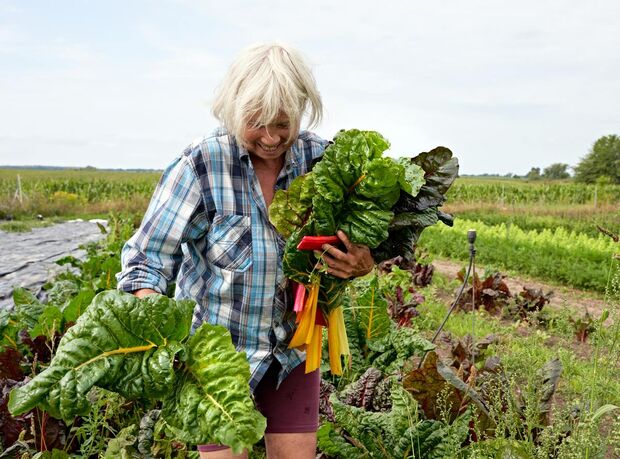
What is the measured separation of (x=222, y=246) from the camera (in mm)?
2291

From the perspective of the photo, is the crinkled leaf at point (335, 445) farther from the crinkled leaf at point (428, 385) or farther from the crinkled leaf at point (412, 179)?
the crinkled leaf at point (412, 179)

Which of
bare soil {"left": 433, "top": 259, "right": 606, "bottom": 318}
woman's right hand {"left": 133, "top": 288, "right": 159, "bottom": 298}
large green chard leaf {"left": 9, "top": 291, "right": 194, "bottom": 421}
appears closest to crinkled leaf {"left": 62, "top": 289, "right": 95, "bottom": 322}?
woman's right hand {"left": 133, "top": 288, "right": 159, "bottom": 298}

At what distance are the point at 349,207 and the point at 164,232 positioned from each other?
0.64m

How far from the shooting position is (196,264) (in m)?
2.39

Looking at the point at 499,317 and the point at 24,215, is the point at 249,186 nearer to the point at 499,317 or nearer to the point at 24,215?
the point at 499,317

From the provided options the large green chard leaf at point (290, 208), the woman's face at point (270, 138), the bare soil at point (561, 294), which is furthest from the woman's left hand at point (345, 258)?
the bare soil at point (561, 294)

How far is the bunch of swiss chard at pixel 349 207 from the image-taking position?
2184 millimetres

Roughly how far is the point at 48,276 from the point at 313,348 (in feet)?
18.8

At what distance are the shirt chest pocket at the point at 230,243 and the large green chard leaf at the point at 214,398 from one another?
18.6 inches

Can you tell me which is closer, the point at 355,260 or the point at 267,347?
the point at 355,260

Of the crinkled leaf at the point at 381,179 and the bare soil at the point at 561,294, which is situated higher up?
the crinkled leaf at the point at 381,179

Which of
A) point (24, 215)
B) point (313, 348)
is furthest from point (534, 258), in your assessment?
point (24, 215)

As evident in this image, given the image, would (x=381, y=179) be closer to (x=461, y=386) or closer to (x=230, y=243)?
(x=230, y=243)

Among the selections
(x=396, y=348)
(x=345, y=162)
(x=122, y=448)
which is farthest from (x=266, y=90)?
(x=396, y=348)
